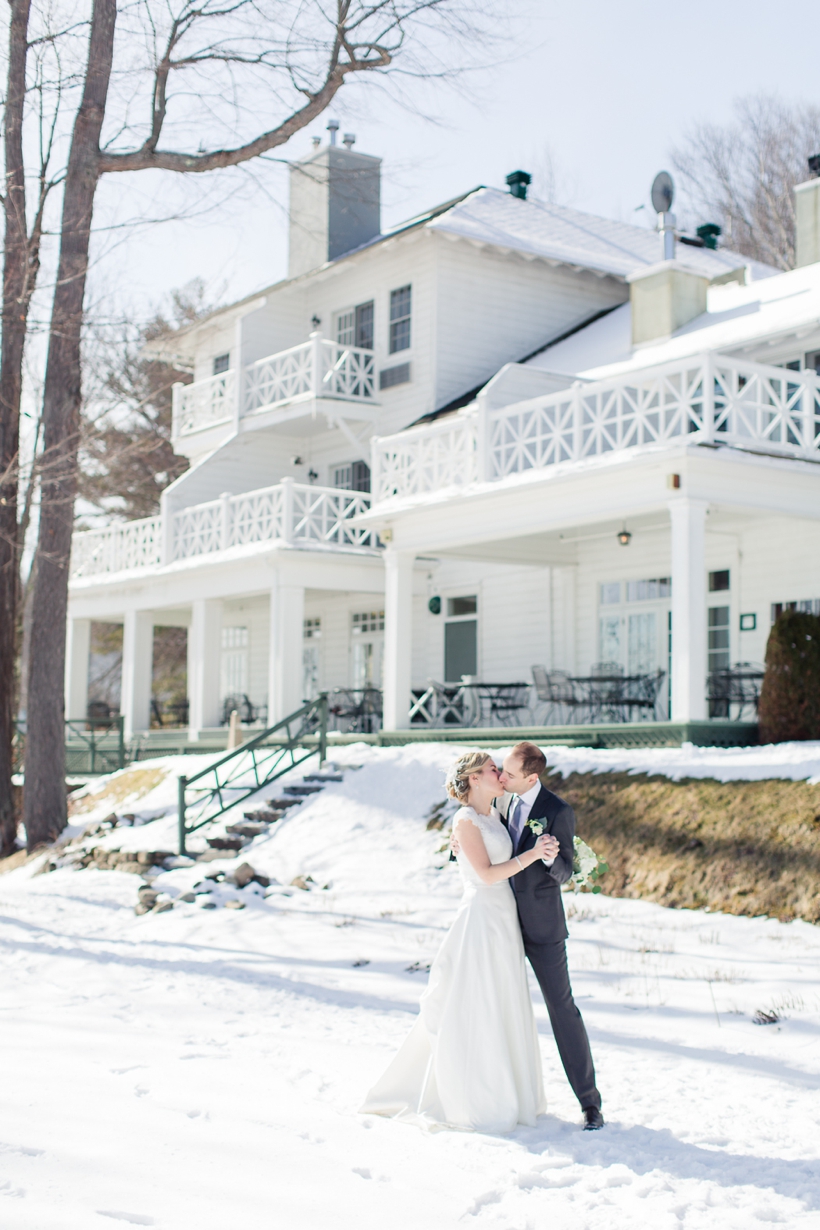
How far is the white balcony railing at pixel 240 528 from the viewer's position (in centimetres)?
2203

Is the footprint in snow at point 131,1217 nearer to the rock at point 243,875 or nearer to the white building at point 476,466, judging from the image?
the rock at point 243,875

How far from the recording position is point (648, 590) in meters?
19.6

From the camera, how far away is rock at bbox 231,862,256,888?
13000 mm

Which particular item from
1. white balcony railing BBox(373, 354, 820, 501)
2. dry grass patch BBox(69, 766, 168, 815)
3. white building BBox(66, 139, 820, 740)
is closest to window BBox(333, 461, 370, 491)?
white building BBox(66, 139, 820, 740)

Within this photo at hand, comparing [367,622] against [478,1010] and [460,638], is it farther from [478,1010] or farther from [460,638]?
[478,1010]

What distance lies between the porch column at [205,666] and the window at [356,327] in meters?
5.86

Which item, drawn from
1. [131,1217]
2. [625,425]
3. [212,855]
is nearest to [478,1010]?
[131,1217]

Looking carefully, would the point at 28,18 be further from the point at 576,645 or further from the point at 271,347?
the point at 576,645

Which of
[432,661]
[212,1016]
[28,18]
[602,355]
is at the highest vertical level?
[28,18]

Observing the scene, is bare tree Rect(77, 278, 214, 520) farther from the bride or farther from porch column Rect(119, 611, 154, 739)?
the bride

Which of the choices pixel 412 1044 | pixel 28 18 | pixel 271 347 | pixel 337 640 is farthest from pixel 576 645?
pixel 412 1044

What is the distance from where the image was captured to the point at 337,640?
26.0 meters

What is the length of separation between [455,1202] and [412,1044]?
1209 mm

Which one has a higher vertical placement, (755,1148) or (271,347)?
(271,347)
